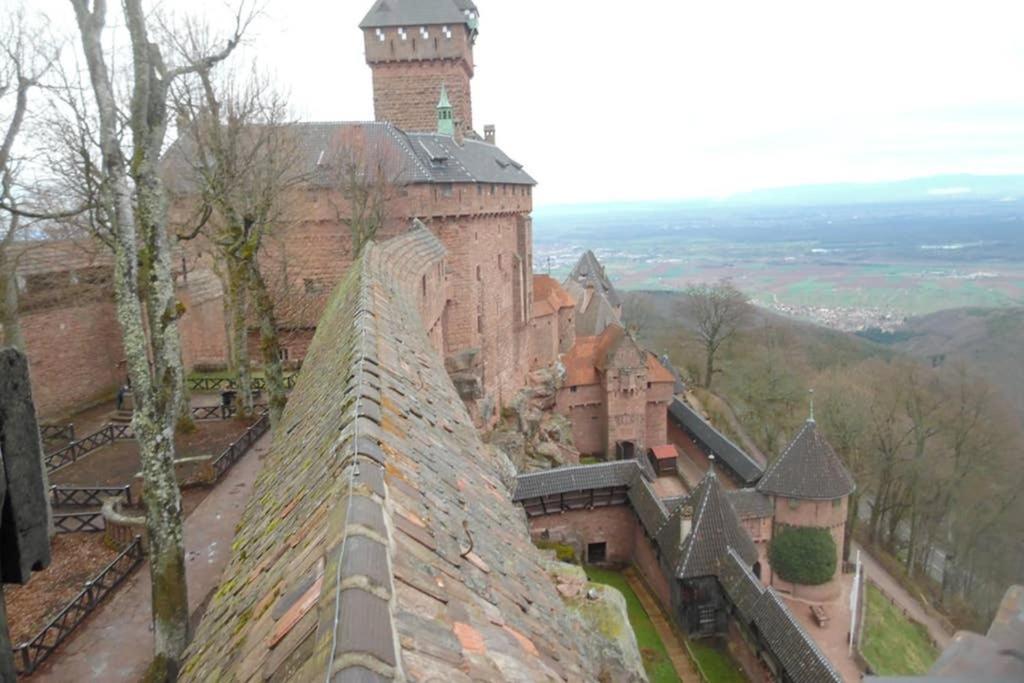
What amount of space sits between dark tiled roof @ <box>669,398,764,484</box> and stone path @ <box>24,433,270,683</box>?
21.5 m

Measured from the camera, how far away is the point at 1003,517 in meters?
29.7

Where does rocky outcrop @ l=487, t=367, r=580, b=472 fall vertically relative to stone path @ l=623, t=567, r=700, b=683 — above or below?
above

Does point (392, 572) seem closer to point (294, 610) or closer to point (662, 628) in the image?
point (294, 610)

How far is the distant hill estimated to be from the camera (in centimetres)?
3962

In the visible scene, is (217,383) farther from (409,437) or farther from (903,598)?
(903,598)

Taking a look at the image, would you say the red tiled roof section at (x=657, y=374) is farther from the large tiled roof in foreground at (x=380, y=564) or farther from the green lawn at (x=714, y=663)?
the large tiled roof in foreground at (x=380, y=564)

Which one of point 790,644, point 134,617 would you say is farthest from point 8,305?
point 790,644

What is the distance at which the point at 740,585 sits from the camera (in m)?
19.0

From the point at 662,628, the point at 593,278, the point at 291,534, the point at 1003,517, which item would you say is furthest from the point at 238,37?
the point at 593,278

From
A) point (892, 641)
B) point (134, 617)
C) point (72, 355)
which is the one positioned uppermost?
point (72, 355)

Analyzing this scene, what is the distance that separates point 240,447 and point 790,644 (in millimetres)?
14538

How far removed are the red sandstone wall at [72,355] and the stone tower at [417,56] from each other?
1393cm

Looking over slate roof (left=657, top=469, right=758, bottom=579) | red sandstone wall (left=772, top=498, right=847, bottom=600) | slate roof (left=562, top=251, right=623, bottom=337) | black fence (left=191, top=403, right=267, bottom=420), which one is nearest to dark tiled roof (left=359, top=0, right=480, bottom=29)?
black fence (left=191, top=403, right=267, bottom=420)

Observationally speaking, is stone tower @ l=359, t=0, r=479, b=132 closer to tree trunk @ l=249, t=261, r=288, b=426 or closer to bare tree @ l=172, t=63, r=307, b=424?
bare tree @ l=172, t=63, r=307, b=424
